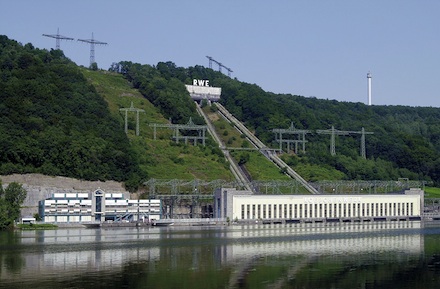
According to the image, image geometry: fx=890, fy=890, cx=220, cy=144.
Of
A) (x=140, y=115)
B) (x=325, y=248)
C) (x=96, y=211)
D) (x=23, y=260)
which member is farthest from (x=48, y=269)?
(x=140, y=115)

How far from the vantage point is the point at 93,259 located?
7731cm

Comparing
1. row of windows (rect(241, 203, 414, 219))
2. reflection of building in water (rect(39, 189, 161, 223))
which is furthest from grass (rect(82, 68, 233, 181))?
reflection of building in water (rect(39, 189, 161, 223))

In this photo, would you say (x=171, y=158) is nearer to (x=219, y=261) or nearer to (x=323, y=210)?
(x=323, y=210)

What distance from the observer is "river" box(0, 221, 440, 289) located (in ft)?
207

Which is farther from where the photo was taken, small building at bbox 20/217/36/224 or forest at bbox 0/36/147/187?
forest at bbox 0/36/147/187

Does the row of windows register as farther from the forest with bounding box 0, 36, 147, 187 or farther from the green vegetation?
the green vegetation

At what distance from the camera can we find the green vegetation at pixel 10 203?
12181 centimetres

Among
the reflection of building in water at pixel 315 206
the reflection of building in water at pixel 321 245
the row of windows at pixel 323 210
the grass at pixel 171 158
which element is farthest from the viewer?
the grass at pixel 171 158

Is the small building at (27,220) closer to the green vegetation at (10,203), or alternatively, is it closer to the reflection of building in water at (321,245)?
the green vegetation at (10,203)

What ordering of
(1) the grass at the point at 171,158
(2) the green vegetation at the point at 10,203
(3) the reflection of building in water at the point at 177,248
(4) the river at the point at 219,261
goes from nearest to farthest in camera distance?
1. (4) the river at the point at 219,261
2. (3) the reflection of building in water at the point at 177,248
3. (2) the green vegetation at the point at 10,203
4. (1) the grass at the point at 171,158

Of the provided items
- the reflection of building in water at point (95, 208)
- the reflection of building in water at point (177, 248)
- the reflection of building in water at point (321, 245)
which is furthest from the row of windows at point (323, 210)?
the reflection of building in water at point (177, 248)

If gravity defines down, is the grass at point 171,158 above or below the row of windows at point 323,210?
above

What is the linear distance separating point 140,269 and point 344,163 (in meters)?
130

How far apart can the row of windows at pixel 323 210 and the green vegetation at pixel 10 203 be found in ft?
132
